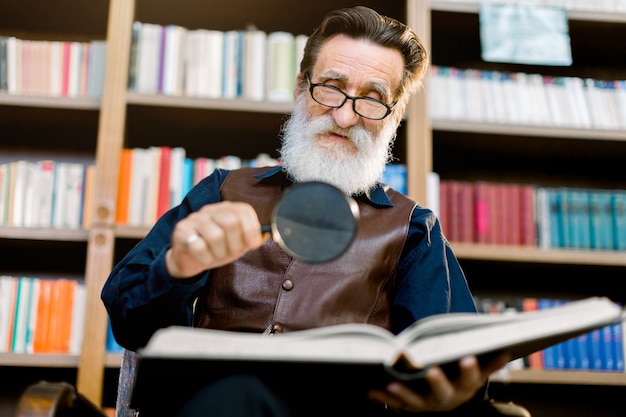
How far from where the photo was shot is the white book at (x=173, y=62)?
2.03 metres

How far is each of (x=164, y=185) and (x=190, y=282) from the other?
1030 millimetres

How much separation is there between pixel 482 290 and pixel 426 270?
1157mm

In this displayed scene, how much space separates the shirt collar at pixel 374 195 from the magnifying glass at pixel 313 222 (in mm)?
479

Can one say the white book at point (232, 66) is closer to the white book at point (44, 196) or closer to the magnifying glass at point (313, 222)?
the white book at point (44, 196)

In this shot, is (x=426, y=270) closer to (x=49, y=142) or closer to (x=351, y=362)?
(x=351, y=362)

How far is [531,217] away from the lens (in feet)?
6.84

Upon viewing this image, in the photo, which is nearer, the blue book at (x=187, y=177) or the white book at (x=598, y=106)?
the blue book at (x=187, y=177)

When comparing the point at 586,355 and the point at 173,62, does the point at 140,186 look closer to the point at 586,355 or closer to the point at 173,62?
the point at 173,62

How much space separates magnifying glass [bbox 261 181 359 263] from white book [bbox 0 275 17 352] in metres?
1.35

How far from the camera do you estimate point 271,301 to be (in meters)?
1.23

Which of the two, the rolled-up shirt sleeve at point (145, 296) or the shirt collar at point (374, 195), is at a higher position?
the shirt collar at point (374, 195)

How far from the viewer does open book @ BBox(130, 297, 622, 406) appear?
0.70 m

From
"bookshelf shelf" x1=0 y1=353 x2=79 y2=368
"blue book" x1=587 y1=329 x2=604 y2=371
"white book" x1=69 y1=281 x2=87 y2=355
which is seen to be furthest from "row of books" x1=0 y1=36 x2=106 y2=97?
"blue book" x1=587 y1=329 x2=604 y2=371

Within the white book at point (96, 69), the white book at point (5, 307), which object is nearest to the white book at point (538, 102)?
the white book at point (96, 69)
